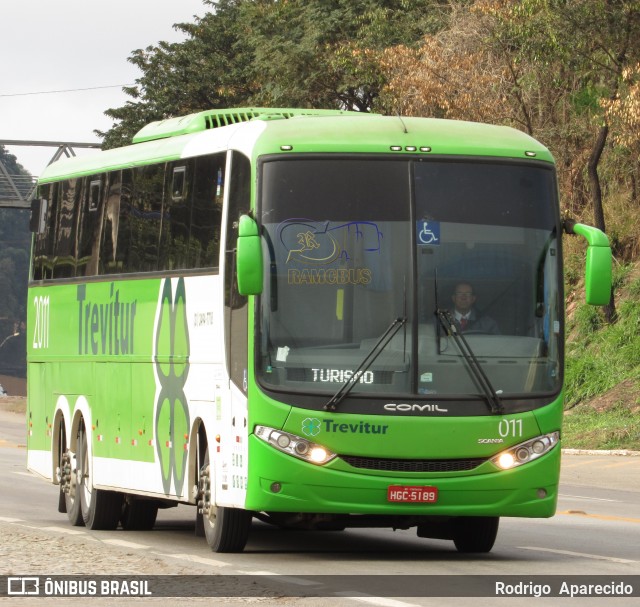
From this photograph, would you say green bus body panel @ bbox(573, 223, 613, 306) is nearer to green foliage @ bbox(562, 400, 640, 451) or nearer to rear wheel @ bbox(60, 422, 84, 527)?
rear wheel @ bbox(60, 422, 84, 527)

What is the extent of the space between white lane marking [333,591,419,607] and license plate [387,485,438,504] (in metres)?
1.83

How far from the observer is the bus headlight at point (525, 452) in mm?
12508

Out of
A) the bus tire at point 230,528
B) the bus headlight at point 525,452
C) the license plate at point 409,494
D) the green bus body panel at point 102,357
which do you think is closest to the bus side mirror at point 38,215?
the green bus body panel at point 102,357

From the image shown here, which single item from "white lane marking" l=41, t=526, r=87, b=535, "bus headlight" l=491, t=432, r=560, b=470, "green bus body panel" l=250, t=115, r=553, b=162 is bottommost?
"white lane marking" l=41, t=526, r=87, b=535

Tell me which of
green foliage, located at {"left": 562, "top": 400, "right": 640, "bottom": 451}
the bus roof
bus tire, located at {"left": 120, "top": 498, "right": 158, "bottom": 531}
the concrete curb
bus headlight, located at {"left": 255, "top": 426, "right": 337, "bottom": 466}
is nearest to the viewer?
bus headlight, located at {"left": 255, "top": 426, "right": 337, "bottom": 466}

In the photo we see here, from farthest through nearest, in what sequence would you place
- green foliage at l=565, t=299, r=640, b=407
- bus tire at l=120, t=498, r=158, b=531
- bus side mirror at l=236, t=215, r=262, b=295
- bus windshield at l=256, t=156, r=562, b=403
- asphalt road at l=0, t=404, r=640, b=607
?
green foliage at l=565, t=299, r=640, b=407, bus tire at l=120, t=498, r=158, b=531, bus windshield at l=256, t=156, r=562, b=403, bus side mirror at l=236, t=215, r=262, b=295, asphalt road at l=0, t=404, r=640, b=607

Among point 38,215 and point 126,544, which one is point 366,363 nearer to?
point 126,544

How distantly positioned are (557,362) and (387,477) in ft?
5.18

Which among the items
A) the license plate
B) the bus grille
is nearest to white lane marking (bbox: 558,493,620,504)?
the bus grille

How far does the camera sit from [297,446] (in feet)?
40.4

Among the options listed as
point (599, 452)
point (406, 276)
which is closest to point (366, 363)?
point (406, 276)

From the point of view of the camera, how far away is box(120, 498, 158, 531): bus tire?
1669 cm

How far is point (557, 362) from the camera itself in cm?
1276

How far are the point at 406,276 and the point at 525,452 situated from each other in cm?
156
